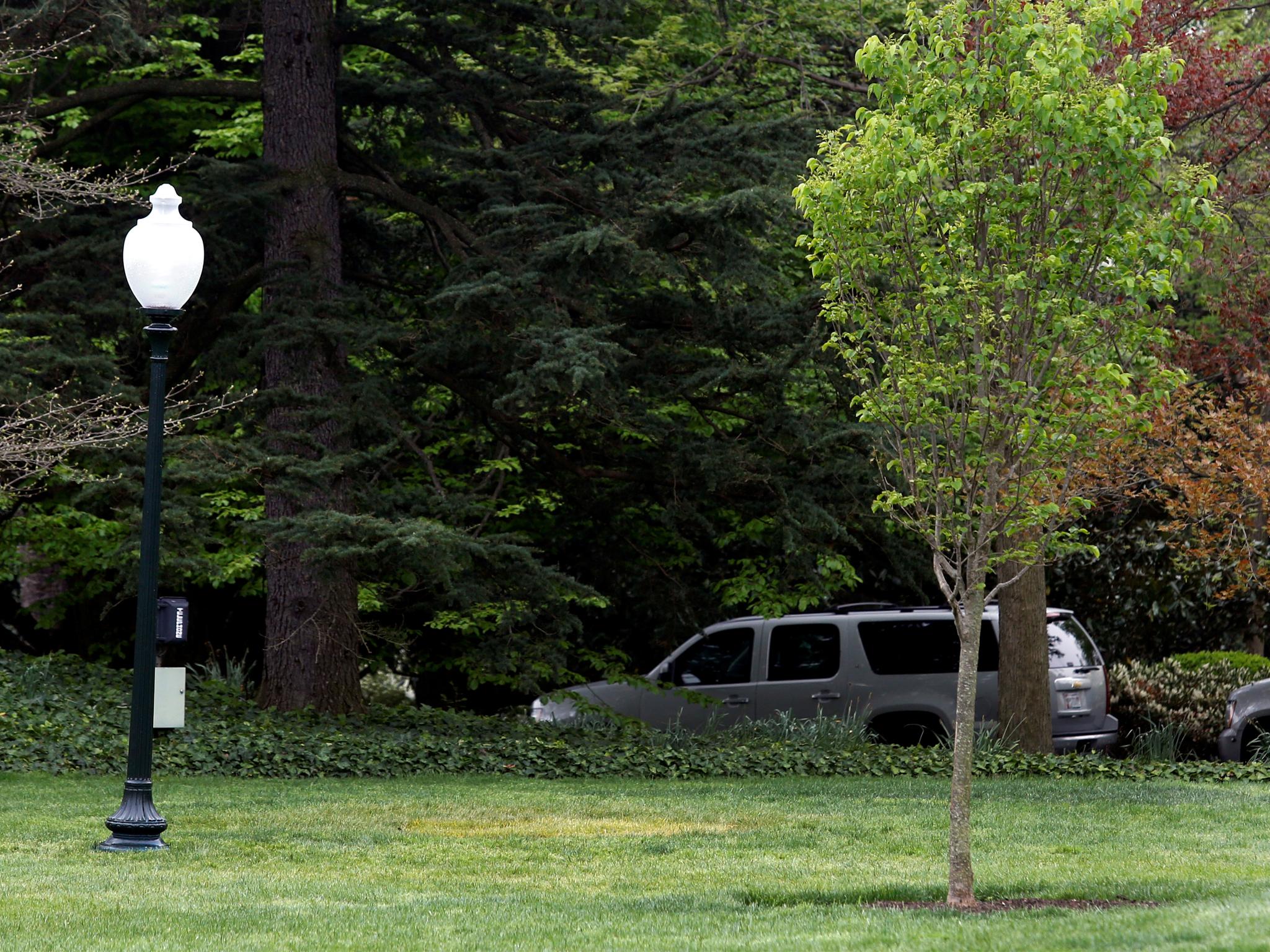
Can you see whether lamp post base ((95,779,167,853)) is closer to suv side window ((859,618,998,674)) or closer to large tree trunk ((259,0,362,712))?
large tree trunk ((259,0,362,712))

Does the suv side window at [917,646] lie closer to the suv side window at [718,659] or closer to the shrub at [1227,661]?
the suv side window at [718,659]

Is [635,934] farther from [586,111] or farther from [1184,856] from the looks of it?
[586,111]

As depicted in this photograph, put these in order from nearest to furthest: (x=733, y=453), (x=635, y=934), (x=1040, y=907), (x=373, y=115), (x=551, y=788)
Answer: (x=635, y=934), (x=1040, y=907), (x=551, y=788), (x=733, y=453), (x=373, y=115)

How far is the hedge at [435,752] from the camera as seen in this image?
13.5m

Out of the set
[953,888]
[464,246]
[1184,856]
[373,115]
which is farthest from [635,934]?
[373,115]

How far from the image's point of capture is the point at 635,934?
21.3 feet

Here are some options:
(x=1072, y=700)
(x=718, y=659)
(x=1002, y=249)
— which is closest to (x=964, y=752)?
(x=1002, y=249)

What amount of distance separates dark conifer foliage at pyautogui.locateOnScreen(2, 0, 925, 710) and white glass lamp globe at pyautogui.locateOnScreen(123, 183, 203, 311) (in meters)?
4.11

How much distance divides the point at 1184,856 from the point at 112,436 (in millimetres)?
9362

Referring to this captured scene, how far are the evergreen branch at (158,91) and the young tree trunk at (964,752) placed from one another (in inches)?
481

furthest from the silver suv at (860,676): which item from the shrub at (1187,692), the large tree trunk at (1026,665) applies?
the shrub at (1187,692)

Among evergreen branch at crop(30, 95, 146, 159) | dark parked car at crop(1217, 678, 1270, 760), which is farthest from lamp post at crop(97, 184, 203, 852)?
dark parked car at crop(1217, 678, 1270, 760)

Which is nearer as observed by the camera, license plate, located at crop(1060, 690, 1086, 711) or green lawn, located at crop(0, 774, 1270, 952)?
green lawn, located at crop(0, 774, 1270, 952)

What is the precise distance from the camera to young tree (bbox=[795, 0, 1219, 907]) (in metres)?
7.09
